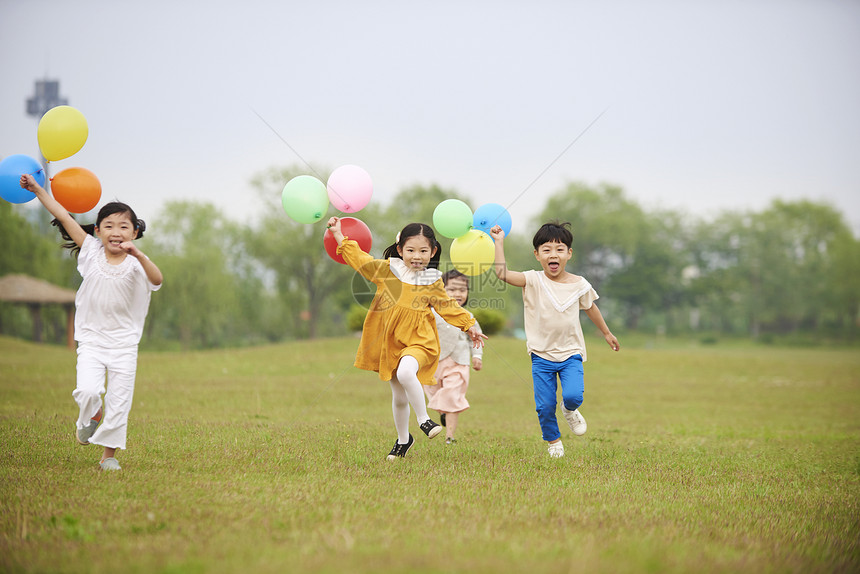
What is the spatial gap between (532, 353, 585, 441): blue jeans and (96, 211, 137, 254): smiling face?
4.31 metres

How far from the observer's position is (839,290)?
2736 inches

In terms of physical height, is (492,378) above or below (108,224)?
below

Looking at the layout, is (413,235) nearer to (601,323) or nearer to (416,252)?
(416,252)

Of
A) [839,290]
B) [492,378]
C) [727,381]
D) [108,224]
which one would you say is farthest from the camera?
[839,290]

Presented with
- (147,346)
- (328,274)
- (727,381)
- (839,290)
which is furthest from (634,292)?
(727,381)

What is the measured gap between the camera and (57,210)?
6395 millimetres

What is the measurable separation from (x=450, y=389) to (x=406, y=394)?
2517 mm

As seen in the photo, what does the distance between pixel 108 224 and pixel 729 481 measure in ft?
20.4

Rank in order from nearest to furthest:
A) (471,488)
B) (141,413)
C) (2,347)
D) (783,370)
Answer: (471,488) < (141,413) < (783,370) < (2,347)

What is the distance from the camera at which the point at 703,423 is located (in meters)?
13.2

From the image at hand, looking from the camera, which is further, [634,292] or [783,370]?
[634,292]

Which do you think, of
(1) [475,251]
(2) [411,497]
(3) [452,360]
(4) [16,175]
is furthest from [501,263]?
(4) [16,175]

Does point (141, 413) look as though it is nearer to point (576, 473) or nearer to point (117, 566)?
point (576, 473)

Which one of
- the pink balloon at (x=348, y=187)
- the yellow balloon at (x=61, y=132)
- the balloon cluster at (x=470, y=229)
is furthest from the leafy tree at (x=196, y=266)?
the balloon cluster at (x=470, y=229)
